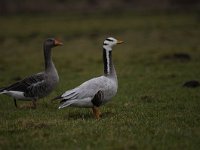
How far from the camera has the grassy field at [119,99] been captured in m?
10.7

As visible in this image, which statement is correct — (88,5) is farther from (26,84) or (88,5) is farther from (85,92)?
(85,92)

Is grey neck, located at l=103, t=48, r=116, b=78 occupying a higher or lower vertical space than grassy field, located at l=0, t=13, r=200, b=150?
higher

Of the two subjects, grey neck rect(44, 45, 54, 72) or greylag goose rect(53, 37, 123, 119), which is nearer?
greylag goose rect(53, 37, 123, 119)

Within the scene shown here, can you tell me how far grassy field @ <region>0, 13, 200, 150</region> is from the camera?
35.1 ft

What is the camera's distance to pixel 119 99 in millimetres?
18141

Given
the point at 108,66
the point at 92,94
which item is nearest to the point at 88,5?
the point at 108,66

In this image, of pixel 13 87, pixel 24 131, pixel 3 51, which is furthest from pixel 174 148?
pixel 3 51

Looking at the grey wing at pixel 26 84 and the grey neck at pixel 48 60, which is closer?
the grey wing at pixel 26 84

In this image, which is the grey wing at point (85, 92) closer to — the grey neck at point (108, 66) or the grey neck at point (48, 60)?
the grey neck at point (108, 66)

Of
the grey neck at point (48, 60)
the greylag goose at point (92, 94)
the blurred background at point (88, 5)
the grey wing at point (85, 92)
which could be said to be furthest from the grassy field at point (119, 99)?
the blurred background at point (88, 5)

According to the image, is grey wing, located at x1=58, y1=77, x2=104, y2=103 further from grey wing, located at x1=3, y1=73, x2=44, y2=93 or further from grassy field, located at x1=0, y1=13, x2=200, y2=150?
grey wing, located at x1=3, y1=73, x2=44, y2=93

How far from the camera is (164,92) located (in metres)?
19.6

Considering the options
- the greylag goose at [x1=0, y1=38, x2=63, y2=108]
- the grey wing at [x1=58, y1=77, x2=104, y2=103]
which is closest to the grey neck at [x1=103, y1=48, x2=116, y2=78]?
the grey wing at [x1=58, y1=77, x2=104, y2=103]

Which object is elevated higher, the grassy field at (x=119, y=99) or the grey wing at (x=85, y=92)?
the grey wing at (x=85, y=92)
